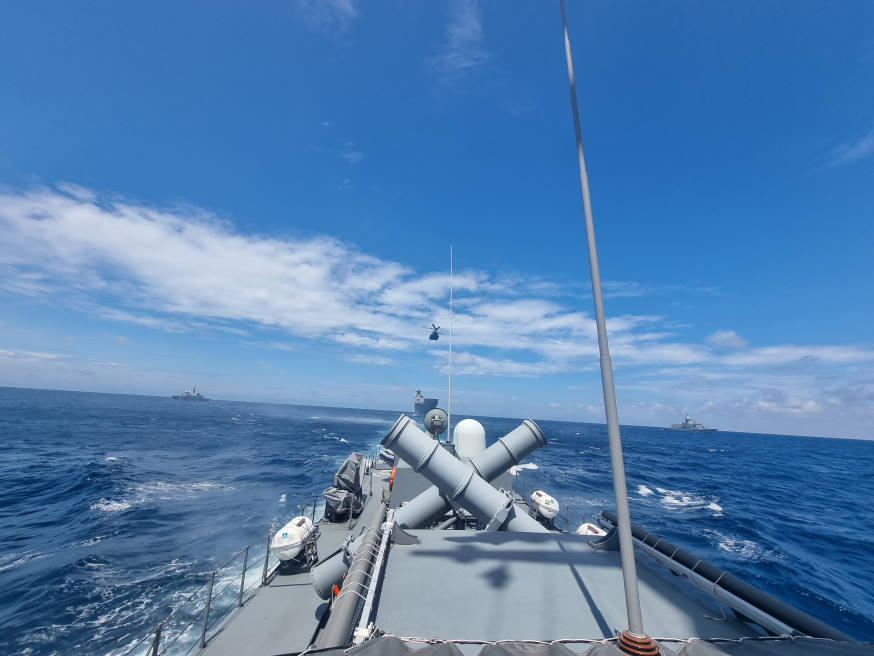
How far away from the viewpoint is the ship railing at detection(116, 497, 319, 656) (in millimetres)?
8422

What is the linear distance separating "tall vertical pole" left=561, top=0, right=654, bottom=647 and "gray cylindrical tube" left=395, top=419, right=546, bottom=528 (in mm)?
5064

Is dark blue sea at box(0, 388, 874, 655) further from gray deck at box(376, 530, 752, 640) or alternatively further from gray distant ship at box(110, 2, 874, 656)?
gray deck at box(376, 530, 752, 640)

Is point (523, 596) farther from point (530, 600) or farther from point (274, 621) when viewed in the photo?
point (274, 621)

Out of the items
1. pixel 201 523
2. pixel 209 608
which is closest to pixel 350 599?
pixel 209 608

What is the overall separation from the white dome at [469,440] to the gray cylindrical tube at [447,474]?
3.98m

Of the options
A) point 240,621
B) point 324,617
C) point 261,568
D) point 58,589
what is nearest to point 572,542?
point 324,617

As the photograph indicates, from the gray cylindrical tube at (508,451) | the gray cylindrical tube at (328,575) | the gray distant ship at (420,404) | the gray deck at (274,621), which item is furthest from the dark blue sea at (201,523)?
the gray distant ship at (420,404)

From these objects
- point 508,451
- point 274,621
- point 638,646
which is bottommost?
point 274,621

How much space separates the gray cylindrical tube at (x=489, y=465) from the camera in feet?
28.2

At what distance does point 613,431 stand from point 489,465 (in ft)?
20.1

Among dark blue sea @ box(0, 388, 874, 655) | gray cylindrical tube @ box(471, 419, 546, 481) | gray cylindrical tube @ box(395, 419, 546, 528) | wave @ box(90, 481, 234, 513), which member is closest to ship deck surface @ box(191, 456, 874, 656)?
gray cylindrical tube @ box(395, 419, 546, 528)

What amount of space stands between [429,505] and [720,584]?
18.6 feet

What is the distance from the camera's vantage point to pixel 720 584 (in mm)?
4492

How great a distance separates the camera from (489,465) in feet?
29.8
